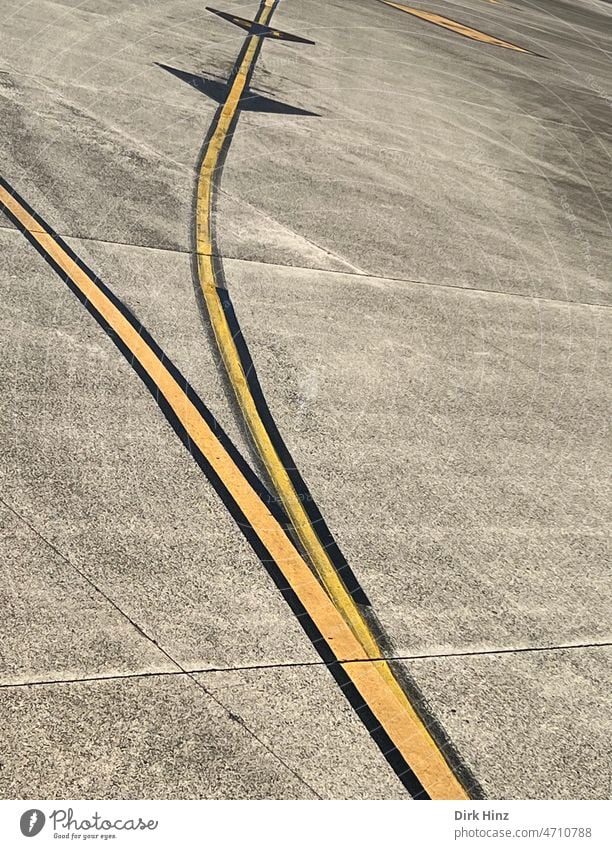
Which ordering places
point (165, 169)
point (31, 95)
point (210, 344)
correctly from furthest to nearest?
point (31, 95)
point (165, 169)
point (210, 344)

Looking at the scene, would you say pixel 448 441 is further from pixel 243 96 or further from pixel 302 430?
pixel 243 96

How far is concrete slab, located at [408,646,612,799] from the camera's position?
459cm

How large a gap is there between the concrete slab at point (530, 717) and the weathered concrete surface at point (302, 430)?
0.01m

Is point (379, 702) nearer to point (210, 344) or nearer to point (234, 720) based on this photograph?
point (234, 720)

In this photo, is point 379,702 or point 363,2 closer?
point 379,702

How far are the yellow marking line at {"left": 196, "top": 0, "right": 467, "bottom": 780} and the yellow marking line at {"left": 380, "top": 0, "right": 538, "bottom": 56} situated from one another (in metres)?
10.6

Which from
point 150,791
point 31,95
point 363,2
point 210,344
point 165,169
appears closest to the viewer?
point 150,791

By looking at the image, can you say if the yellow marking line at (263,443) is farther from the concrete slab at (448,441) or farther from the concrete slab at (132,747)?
the concrete slab at (132,747)

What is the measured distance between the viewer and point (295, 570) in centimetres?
548

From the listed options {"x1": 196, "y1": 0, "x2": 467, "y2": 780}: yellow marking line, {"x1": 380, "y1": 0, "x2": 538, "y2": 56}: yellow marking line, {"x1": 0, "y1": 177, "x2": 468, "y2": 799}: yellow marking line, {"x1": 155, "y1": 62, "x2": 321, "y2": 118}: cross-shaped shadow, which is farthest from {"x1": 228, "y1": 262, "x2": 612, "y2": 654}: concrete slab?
{"x1": 380, "y1": 0, "x2": 538, "y2": 56}: yellow marking line

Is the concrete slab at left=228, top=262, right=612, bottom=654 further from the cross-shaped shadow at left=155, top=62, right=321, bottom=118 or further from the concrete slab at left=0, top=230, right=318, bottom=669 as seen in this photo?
the cross-shaped shadow at left=155, top=62, right=321, bottom=118

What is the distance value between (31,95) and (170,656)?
8.35m
